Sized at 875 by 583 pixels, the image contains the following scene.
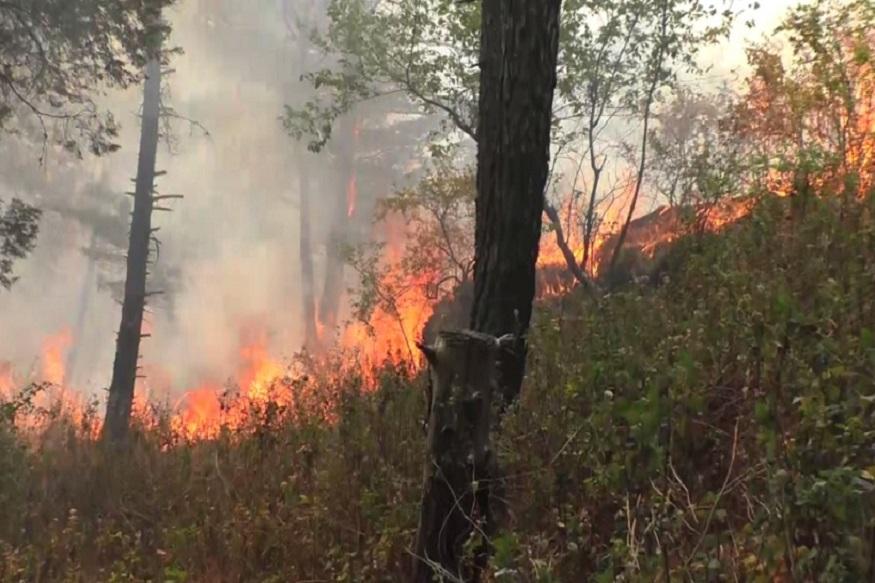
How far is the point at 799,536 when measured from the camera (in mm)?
1938

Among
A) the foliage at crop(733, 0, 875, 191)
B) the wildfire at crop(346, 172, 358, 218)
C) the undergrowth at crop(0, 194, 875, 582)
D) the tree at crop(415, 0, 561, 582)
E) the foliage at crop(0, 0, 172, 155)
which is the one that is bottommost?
the undergrowth at crop(0, 194, 875, 582)

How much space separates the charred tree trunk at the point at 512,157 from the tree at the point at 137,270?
8251 mm

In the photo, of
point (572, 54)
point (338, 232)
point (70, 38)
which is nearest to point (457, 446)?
point (70, 38)

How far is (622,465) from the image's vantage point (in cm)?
260

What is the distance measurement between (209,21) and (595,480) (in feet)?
124

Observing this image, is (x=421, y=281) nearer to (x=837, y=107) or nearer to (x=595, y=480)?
(x=837, y=107)

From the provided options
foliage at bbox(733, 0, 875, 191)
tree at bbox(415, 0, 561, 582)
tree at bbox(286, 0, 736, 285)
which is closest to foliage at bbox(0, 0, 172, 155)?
tree at bbox(286, 0, 736, 285)

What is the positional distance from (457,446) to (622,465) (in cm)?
66

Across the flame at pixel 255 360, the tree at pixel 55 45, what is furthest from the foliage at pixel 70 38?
the flame at pixel 255 360

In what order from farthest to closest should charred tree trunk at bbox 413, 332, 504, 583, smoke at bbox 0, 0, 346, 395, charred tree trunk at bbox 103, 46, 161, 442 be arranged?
1. smoke at bbox 0, 0, 346, 395
2. charred tree trunk at bbox 103, 46, 161, 442
3. charred tree trunk at bbox 413, 332, 504, 583

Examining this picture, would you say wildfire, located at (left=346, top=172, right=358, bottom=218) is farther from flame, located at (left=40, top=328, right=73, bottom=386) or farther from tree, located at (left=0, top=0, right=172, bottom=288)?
tree, located at (left=0, top=0, right=172, bottom=288)

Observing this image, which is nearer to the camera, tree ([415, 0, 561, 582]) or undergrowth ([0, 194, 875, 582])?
undergrowth ([0, 194, 875, 582])

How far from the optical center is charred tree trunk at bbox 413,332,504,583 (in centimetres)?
283

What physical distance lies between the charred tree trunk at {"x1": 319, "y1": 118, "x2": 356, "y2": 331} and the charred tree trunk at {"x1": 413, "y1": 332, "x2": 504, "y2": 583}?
27.8m
